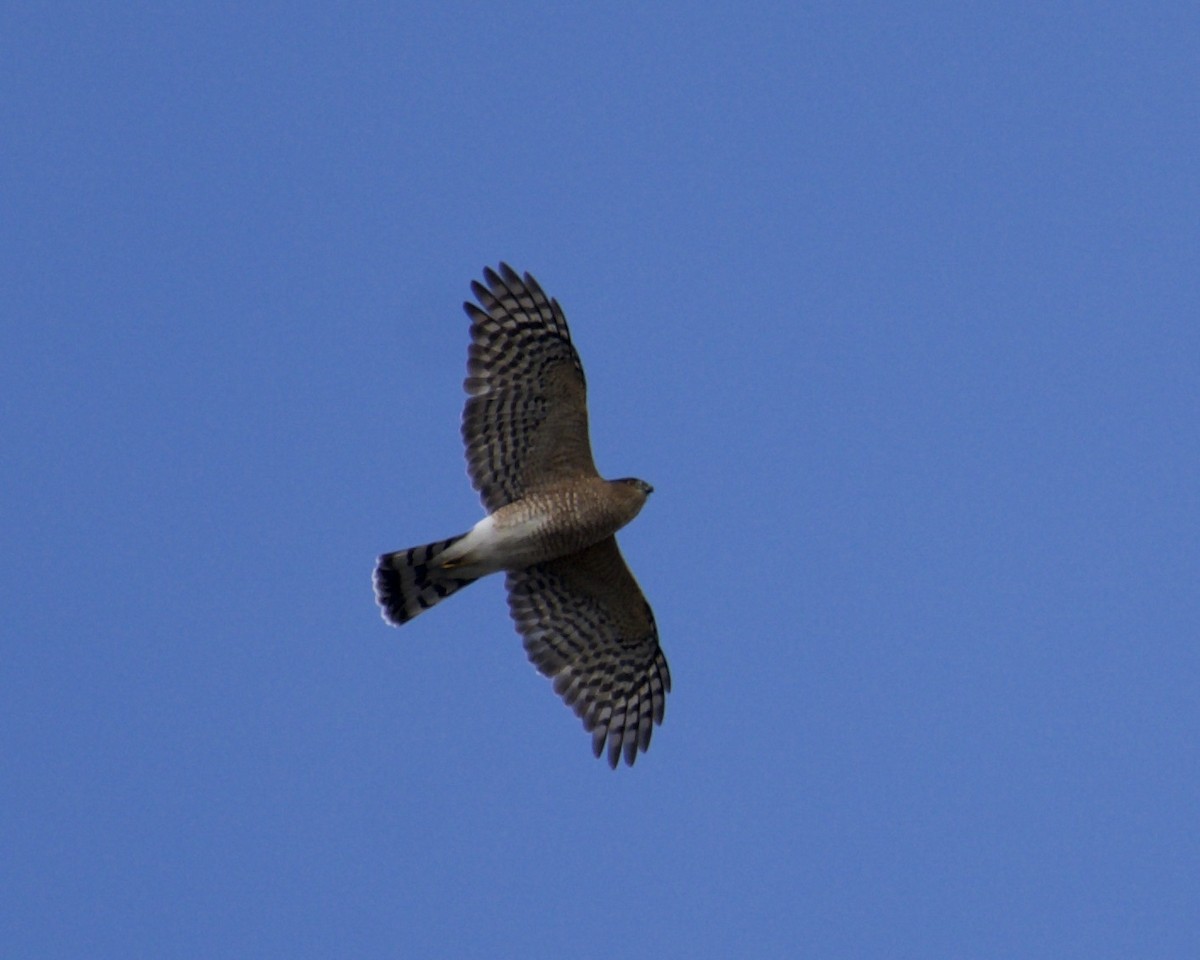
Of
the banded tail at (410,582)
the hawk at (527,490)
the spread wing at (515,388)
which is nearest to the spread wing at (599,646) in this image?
the hawk at (527,490)

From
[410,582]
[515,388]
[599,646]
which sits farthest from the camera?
[599,646]

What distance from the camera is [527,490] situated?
15.7m

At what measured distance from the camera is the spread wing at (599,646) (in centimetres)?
1644

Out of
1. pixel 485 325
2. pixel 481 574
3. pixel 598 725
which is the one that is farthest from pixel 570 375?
pixel 598 725

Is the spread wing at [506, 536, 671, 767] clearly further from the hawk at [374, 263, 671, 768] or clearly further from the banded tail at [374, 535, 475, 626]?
the banded tail at [374, 535, 475, 626]

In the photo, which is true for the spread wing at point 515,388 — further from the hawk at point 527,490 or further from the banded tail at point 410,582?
the banded tail at point 410,582

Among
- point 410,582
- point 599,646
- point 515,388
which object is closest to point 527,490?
point 515,388

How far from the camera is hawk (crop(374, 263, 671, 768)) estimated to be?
50.9 ft

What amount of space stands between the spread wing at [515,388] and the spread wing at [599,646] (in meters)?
1.04

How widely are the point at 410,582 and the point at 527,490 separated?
1180mm

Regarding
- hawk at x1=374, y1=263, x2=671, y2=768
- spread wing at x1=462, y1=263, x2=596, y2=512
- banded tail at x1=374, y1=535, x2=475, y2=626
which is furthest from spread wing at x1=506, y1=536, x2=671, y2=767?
spread wing at x1=462, y1=263, x2=596, y2=512

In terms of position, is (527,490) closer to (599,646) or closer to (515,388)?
(515,388)

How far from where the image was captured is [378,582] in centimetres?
1598

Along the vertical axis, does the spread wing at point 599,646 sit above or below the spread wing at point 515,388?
below
